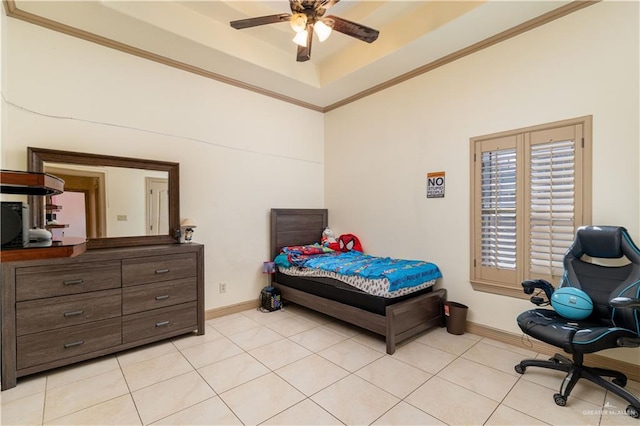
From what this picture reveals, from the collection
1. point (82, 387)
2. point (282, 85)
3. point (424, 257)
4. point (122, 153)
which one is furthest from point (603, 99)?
point (82, 387)

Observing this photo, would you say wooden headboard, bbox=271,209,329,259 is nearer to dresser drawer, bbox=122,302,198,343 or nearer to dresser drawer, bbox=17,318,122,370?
dresser drawer, bbox=122,302,198,343

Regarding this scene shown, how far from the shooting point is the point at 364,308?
2.97 meters

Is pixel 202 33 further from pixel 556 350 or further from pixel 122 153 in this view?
pixel 556 350

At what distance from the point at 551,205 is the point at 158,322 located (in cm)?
386

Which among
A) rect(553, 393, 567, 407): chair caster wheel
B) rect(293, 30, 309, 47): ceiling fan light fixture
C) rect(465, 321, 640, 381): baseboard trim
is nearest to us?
rect(553, 393, 567, 407): chair caster wheel

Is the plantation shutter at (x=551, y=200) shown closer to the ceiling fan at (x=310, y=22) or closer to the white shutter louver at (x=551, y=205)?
the white shutter louver at (x=551, y=205)

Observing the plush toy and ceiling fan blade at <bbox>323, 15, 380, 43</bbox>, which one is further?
the plush toy

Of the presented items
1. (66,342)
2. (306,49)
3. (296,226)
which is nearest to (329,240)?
(296,226)

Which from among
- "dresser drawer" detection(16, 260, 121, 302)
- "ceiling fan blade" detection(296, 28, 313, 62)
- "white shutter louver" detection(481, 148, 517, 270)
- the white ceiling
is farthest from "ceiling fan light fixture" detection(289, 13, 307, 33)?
"dresser drawer" detection(16, 260, 121, 302)

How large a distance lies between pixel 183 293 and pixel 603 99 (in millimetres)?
4184

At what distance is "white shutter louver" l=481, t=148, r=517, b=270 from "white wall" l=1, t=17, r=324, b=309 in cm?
257

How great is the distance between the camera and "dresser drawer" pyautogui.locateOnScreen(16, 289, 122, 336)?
2.23 meters

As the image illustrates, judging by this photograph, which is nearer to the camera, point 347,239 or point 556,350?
point 556,350

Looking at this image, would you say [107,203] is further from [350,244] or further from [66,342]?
[350,244]
